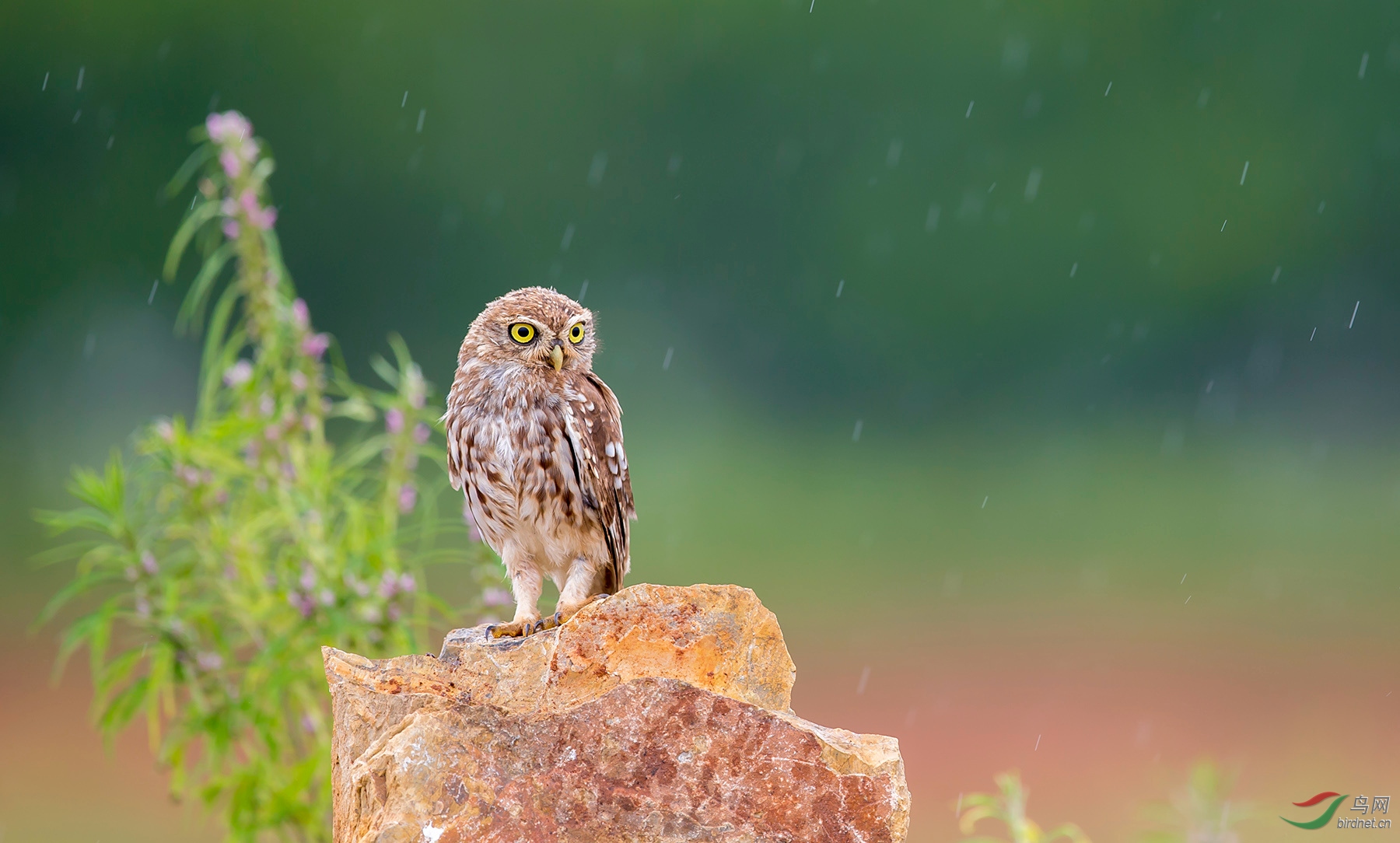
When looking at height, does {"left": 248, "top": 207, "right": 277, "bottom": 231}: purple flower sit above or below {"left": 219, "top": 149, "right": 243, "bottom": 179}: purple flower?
below

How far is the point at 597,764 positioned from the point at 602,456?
768 millimetres

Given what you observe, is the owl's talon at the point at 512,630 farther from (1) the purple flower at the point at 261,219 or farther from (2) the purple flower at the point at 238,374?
(1) the purple flower at the point at 261,219

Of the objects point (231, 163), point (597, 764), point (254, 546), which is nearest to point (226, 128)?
point (231, 163)

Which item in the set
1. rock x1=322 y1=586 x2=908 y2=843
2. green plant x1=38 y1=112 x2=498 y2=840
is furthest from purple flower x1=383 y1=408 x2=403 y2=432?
rock x1=322 y1=586 x2=908 y2=843

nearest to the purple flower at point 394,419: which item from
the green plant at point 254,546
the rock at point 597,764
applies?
the green plant at point 254,546

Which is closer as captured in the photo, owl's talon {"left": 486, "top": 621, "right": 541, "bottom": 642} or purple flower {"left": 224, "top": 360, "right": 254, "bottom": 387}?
owl's talon {"left": 486, "top": 621, "right": 541, "bottom": 642}


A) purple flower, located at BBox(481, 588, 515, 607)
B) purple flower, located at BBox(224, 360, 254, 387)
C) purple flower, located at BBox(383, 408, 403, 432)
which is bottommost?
purple flower, located at BBox(481, 588, 515, 607)

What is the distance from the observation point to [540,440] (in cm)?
258

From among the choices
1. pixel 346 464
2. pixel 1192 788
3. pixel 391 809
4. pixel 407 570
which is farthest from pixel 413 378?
pixel 1192 788

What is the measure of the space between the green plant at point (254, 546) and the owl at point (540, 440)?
49 centimetres

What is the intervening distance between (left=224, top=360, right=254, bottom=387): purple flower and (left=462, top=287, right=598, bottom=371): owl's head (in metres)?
0.90

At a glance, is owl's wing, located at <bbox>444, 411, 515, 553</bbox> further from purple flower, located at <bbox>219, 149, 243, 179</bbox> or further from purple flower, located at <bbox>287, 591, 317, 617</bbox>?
purple flower, located at <bbox>219, 149, 243, 179</bbox>

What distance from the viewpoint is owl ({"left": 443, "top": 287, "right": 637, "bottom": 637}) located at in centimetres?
251

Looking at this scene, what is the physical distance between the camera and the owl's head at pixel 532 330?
2.47 metres
